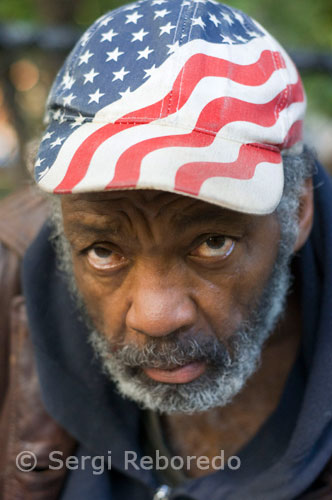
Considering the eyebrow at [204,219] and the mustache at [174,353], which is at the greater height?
the eyebrow at [204,219]

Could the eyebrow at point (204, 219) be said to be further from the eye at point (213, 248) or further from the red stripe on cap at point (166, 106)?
the red stripe on cap at point (166, 106)

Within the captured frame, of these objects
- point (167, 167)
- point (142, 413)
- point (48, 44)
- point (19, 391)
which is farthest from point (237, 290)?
point (48, 44)

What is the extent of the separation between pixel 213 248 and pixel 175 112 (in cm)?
41

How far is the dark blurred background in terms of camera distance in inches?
178

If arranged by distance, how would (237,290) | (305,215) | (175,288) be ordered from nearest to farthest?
(175,288) < (237,290) < (305,215)

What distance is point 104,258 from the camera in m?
1.64

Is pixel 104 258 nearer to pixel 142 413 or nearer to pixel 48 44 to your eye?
pixel 142 413

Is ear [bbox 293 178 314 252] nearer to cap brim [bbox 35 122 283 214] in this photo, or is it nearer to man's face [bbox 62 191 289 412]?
man's face [bbox 62 191 289 412]

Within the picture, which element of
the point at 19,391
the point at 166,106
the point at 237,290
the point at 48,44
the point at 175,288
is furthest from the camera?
the point at 48,44

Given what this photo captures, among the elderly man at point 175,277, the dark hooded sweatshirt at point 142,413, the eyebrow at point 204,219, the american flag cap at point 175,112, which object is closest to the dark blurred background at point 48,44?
the dark hooded sweatshirt at point 142,413

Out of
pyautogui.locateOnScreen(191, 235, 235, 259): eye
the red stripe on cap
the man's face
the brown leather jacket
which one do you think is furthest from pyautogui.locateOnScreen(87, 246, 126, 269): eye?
the brown leather jacket

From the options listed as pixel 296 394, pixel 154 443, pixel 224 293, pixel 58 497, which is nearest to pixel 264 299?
pixel 224 293

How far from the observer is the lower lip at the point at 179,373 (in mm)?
1670

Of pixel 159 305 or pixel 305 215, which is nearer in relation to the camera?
pixel 159 305
